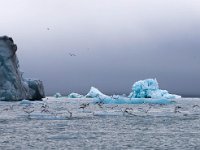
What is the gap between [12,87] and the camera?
2648 inches

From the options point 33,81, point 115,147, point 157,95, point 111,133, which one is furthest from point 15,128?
point 157,95

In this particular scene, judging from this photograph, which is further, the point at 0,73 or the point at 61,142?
the point at 0,73

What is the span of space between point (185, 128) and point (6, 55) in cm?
4422

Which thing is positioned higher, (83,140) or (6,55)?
(6,55)

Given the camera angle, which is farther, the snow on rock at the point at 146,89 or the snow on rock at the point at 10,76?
the snow on rock at the point at 146,89

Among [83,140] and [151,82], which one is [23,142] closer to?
[83,140]

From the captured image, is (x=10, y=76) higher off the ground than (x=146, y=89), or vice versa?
(x=10, y=76)

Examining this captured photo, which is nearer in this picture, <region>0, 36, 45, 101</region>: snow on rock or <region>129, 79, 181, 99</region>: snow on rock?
<region>0, 36, 45, 101</region>: snow on rock

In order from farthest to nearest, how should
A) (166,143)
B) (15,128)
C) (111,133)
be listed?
(15,128) < (111,133) < (166,143)

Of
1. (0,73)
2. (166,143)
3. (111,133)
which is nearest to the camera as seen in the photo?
(166,143)

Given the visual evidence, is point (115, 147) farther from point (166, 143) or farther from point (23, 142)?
point (23, 142)

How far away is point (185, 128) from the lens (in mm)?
28797

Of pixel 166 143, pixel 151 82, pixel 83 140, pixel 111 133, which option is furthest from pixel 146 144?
pixel 151 82

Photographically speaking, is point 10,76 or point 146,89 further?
point 146,89
